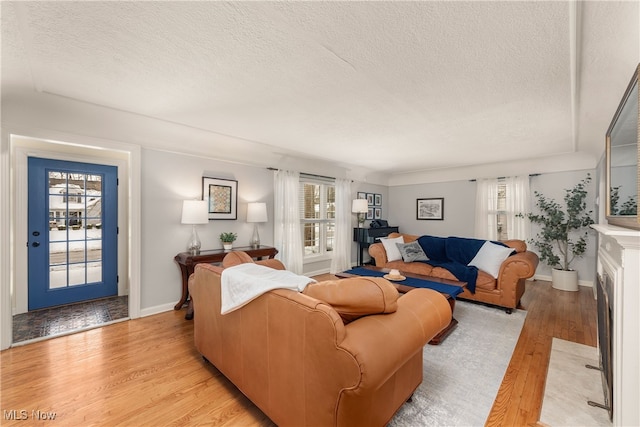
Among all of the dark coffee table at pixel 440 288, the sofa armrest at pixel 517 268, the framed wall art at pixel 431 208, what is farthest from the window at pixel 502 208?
the dark coffee table at pixel 440 288

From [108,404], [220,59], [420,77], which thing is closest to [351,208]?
[420,77]

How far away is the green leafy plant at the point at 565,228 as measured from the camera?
438 centimetres

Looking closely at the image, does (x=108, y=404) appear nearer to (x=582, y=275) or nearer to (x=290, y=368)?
(x=290, y=368)

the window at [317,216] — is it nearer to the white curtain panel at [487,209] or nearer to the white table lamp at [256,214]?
the white table lamp at [256,214]

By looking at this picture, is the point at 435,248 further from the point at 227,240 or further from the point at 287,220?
the point at 227,240

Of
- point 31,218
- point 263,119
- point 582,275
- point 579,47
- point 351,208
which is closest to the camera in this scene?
point 579,47

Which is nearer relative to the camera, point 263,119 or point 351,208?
point 263,119

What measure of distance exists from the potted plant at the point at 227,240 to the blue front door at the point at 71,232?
1499 millimetres

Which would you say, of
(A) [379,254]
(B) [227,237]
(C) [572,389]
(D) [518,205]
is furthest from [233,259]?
(D) [518,205]

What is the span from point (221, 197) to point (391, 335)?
3.32 m

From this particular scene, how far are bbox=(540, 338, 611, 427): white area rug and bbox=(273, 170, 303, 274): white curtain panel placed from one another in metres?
3.52

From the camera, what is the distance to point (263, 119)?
9.58 feet

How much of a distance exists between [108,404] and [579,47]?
3697 millimetres

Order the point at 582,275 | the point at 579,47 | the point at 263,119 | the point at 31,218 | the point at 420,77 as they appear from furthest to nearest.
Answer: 1. the point at 582,275
2. the point at 31,218
3. the point at 263,119
4. the point at 420,77
5. the point at 579,47
